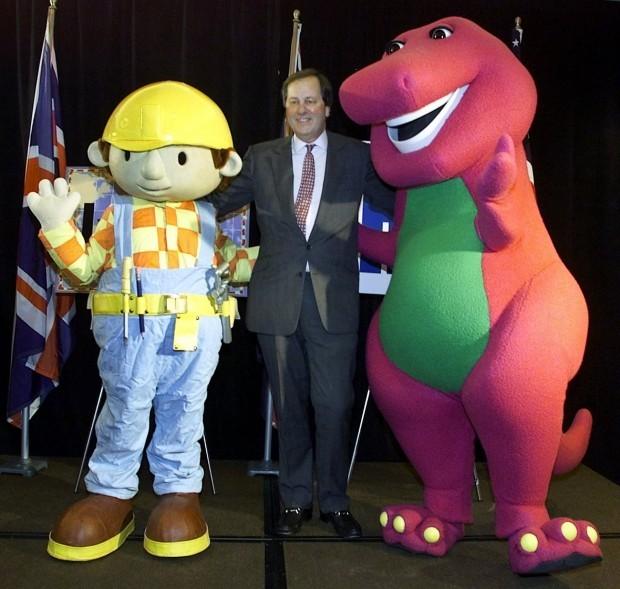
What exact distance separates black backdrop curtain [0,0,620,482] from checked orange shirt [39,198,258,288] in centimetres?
104

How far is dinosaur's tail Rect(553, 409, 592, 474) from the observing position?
2.05 meters

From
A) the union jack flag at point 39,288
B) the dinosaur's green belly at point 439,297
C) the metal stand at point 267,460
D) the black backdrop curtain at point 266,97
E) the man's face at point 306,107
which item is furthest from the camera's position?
the black backdrop curtain at point 266,97

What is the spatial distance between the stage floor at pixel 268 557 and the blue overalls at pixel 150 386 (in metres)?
0.22

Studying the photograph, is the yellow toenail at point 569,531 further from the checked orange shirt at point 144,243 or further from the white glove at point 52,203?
the white glove at point 52,203

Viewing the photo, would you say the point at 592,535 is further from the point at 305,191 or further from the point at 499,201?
the point at 305,191

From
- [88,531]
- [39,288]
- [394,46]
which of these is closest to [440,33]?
[394,46]

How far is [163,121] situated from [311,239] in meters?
0.58

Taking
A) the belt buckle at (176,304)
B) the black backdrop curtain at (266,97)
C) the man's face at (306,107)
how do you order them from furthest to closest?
the black backdrop curtain at (266,97)
the man's face at (306,107)
the belt buckle at (176,304)

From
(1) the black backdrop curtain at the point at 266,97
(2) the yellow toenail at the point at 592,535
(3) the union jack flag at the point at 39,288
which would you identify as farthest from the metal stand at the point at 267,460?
(2) the yellow toenail at the point at 592,535

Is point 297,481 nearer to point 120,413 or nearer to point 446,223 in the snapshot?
point 120,413

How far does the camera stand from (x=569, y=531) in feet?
5.72

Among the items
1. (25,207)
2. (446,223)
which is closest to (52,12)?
(25,207)

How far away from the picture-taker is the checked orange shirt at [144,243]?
2020 mm

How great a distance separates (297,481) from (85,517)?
0.68 m
